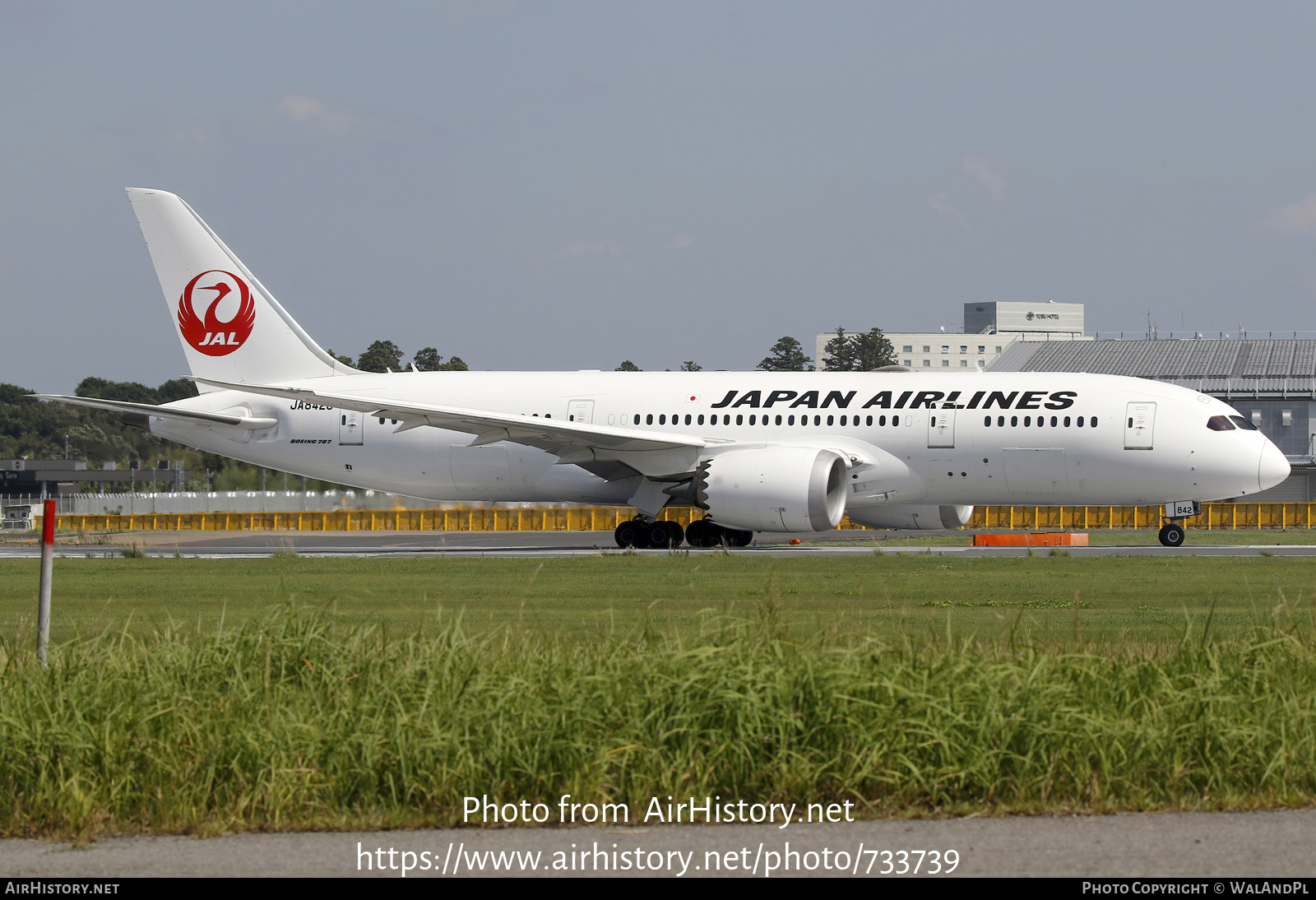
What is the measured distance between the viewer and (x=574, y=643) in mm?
11023

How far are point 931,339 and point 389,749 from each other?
19575cm

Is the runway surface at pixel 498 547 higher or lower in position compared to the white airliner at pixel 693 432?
lower

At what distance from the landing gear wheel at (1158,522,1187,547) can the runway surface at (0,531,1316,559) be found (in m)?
0.23

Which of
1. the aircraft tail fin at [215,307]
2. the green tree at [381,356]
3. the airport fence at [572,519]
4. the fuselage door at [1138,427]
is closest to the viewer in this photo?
the fuselage door at [1138,427]

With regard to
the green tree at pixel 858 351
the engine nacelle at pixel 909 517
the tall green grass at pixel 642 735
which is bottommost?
the tall green grass at pixel 642 735

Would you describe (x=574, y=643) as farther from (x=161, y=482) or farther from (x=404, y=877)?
(x=161, y=482)

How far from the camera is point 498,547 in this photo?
3597cm

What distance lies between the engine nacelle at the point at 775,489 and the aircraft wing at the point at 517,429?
1.35 metres

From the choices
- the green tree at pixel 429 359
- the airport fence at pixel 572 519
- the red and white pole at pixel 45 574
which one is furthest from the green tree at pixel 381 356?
the red and white pole at pixel 45 574

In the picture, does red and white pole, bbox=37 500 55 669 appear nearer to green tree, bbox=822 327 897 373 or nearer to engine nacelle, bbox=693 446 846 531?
engine nacelle, bbox=693 446 846 531

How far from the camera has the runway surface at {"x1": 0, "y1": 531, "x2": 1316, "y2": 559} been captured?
29703 mm

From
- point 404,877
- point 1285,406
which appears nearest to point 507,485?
point 404,877

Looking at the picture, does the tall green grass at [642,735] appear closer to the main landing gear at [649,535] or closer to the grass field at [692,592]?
the grass field at [692,592]

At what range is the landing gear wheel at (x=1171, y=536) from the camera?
103ft
